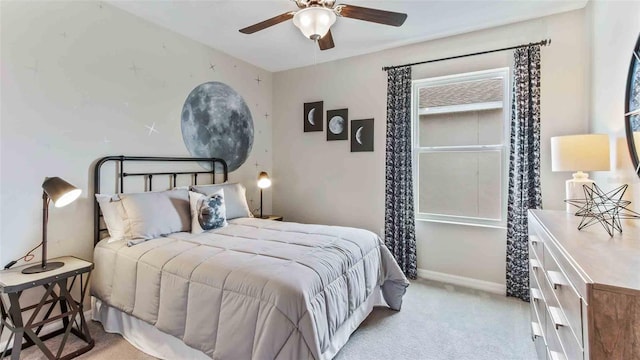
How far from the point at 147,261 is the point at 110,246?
1.70ft

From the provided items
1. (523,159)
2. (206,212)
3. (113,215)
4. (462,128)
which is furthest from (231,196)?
(523,159)

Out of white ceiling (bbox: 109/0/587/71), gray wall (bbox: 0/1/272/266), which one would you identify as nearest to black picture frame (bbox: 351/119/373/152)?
white ceiling (bbox: 109/0/587/71)

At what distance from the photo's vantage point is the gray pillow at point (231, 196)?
304 cm

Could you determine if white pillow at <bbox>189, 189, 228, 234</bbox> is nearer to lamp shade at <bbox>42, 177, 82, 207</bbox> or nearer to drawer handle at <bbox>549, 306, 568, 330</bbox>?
lamp shade at <bbox>42, 177, 82, 207</bbox>

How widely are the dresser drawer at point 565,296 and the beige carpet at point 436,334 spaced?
3.04 feet

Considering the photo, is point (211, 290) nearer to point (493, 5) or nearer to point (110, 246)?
point (110, 246)

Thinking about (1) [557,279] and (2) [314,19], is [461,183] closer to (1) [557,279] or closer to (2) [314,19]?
(1) [557,279]

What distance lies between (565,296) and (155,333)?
227cm

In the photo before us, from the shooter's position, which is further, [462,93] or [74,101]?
[462,93]

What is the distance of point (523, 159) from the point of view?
2.81 metres

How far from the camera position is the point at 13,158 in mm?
2098

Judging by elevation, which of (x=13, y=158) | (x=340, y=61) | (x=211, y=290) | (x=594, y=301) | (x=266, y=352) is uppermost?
(x=340, y=61)

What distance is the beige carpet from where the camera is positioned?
2.04 m

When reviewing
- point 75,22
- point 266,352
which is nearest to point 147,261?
point 266,352
